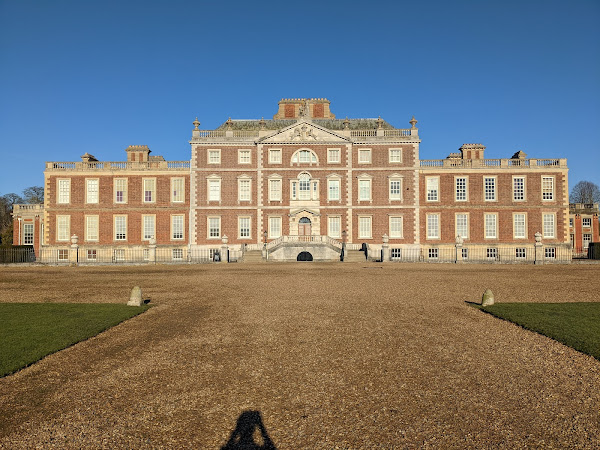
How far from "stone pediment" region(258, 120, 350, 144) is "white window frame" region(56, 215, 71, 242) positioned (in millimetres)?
20161

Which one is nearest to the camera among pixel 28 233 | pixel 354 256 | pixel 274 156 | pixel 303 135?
pixel 354 256

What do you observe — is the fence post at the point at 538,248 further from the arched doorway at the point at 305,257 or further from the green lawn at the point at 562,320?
the green lawn at the point at 562,320

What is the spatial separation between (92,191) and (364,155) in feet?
86.9

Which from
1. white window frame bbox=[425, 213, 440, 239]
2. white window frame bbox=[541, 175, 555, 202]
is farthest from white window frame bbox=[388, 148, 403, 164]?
white window frame bbox=[541, 175, 555, 202]

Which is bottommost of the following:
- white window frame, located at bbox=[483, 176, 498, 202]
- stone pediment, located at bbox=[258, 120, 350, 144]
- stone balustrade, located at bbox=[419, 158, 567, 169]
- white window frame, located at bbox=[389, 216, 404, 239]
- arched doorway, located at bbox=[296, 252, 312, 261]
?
arched doorway, located at bbox=[296, 252, 312, 261]

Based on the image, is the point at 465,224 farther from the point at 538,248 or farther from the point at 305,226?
the point at 305,226

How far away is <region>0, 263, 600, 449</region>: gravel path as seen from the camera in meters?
4.62

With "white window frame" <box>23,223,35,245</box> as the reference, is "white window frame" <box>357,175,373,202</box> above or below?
above

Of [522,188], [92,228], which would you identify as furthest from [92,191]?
[522,188]

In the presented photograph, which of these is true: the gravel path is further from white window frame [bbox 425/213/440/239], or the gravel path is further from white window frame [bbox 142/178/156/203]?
white window frame [bbox 142/178/156/203]

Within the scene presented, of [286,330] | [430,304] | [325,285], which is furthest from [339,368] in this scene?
[325,285]

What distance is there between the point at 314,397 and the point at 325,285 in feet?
38.0

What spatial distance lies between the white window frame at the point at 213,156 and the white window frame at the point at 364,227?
571 inches

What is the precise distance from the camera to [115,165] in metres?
39.8
